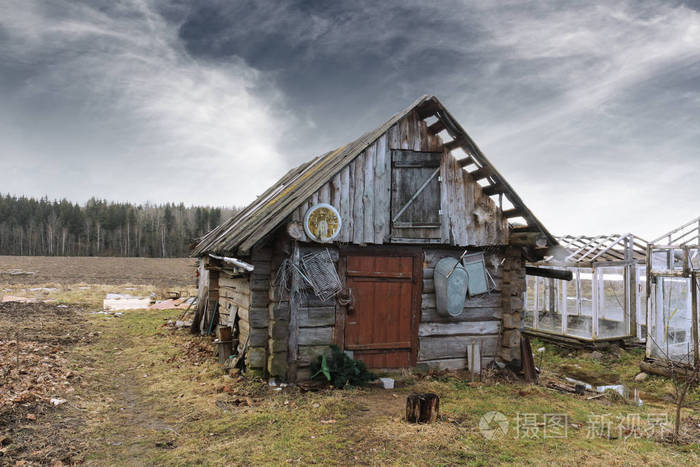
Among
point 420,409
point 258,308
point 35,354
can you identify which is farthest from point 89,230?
point 420,409

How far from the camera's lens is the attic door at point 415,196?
30.5 ft

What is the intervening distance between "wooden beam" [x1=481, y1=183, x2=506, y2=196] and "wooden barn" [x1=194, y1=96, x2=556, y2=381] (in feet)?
0.11

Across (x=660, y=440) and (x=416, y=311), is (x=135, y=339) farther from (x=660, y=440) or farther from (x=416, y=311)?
(x=660, y=440)

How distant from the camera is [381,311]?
927cm

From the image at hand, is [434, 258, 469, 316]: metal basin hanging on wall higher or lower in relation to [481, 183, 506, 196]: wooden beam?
lower

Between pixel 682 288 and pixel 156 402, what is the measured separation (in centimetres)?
1452

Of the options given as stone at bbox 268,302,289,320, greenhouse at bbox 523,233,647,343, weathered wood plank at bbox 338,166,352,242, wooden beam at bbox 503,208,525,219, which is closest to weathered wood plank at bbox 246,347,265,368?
stone at bbox 268,302,289,320

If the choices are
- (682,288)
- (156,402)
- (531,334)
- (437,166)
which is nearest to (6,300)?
(156,402)

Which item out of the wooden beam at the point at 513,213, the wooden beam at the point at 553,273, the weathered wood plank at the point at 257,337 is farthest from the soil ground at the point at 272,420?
the wooden beam at the point at 513,213

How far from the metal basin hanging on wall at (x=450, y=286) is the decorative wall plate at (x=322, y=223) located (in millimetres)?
2641

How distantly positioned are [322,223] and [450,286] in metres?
3.26

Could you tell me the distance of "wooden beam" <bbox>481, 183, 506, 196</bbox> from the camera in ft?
32.1

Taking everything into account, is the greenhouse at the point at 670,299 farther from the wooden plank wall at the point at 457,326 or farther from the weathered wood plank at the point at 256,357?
the weathered wood plank at the point at 256,357

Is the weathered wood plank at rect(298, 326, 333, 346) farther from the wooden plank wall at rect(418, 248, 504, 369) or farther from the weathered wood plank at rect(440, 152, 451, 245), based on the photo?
the weathered wood plank at rect(440, 152, 451, 245)
